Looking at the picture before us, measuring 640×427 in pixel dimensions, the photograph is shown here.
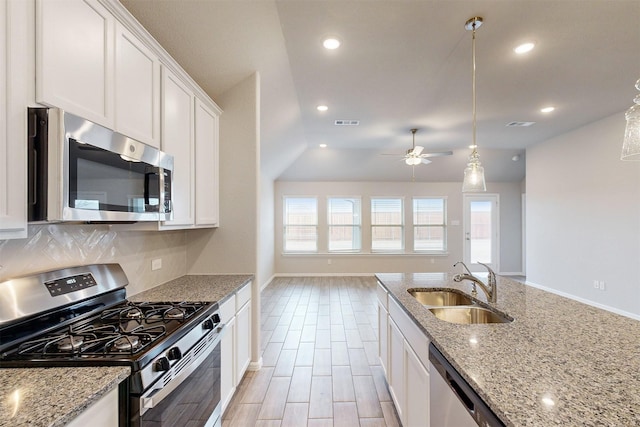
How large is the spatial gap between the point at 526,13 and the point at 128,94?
2744mm

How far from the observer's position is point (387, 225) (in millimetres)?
7336

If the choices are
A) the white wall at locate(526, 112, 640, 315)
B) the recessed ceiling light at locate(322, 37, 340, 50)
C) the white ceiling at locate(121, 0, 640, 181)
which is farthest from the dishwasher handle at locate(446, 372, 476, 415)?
the white wall at locate(526, 112, 640, 315)

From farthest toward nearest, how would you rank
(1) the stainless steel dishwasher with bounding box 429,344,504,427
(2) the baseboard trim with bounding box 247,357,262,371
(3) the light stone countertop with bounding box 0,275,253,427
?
(2) the baseboard trim with bounding box 247,357,262,371 < (1) the stainless steel dishwasher with bounding box 429,344,504,427 < (3) the light stone countertop with bounding box 0,275,253,427

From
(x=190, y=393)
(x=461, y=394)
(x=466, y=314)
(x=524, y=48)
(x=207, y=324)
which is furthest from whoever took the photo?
(x=524, y=48)

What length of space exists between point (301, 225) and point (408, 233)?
275 centimetres

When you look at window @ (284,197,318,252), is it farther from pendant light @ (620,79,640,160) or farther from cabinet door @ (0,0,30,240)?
cabinet door @ (0,0,30,240)

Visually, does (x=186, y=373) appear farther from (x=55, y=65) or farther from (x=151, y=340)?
(x=55, y=65)

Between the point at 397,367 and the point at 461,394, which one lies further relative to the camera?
the point at 397,367

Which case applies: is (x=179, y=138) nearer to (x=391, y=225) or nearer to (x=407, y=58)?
(x=407, y=58)

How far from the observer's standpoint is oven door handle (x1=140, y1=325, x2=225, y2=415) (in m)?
1.10

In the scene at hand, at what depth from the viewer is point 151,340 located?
124 centimetres

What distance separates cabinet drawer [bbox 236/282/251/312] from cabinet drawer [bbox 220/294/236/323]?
3.5 inches

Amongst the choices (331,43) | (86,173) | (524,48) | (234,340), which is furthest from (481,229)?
(86,173)

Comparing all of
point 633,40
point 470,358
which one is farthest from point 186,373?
point 633,40
